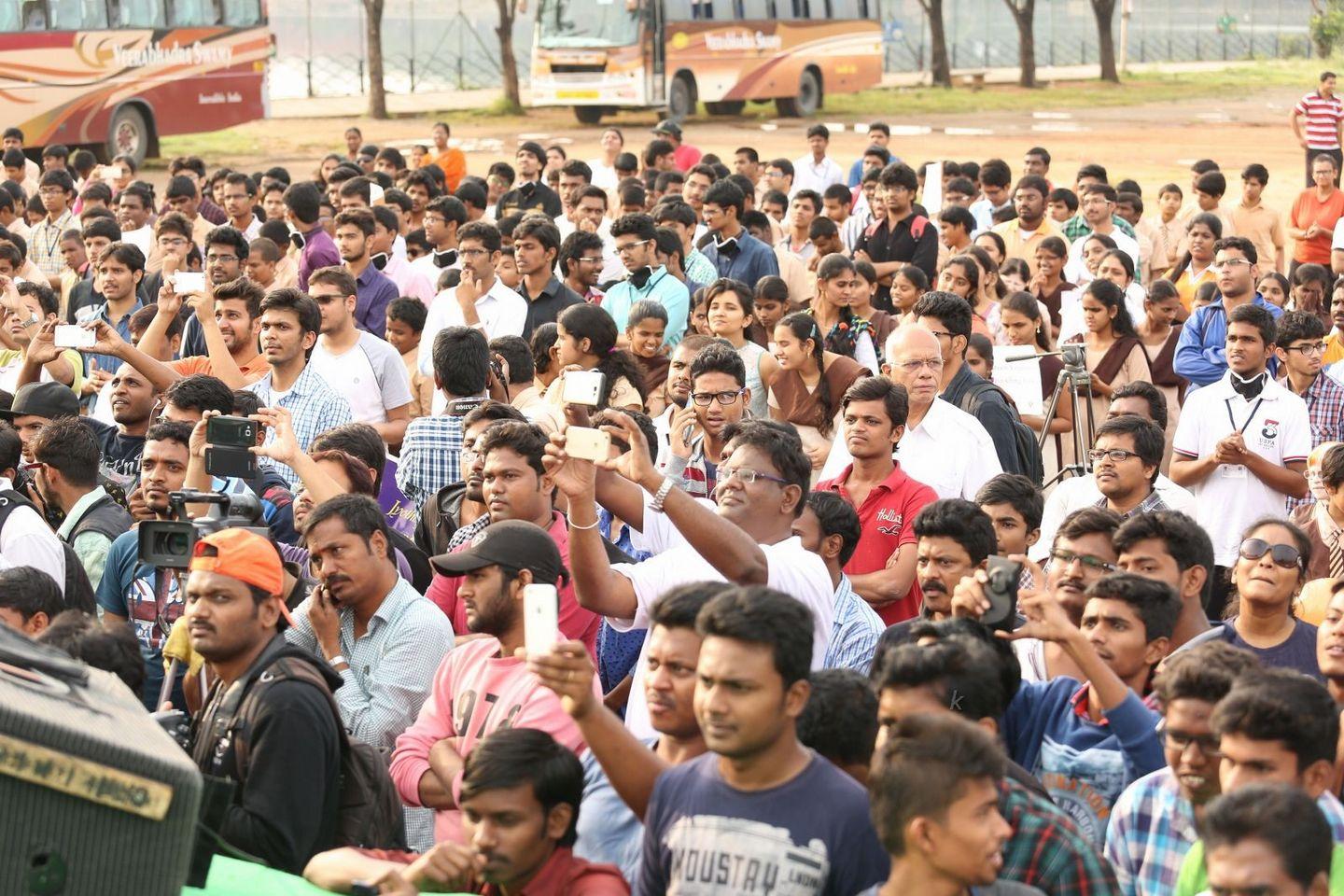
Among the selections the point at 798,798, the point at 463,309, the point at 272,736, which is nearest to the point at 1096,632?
the point at 798,798

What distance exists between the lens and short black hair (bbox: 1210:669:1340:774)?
393 cm

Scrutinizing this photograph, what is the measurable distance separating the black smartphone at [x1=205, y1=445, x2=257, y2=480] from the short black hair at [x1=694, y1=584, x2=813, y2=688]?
9.66 ft

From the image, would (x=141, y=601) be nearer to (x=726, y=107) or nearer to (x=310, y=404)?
(x=310, y=404)

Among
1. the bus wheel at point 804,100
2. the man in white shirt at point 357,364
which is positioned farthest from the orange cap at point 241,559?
the bus wheel at point 804,100

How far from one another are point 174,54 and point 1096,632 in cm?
2674

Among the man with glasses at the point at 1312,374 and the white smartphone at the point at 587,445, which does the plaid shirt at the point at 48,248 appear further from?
the white smartphone at the point at 587,445

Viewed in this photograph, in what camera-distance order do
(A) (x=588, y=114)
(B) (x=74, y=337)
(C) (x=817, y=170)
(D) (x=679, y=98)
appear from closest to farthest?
(B) (x=74, y=337) → (C) (x=817, y=170) → (D) (x=679, y=98) → (A) (x=588, y=114)

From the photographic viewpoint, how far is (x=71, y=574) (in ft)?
20.9

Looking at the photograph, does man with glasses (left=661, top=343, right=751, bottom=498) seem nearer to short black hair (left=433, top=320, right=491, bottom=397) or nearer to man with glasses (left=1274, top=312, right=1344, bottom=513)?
short black hair (left=433, top=320, right=491, bottom=397)

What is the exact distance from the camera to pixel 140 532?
5262mm

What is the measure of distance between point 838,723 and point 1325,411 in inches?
212

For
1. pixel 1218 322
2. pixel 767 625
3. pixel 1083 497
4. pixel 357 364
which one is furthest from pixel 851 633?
pixel 1218 322

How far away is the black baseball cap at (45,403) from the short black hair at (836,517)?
11.4ft

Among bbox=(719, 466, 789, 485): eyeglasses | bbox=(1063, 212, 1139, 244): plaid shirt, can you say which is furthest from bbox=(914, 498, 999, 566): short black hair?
bbox=(1063, 212, 1139, 244): plaid shirt
